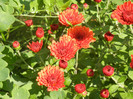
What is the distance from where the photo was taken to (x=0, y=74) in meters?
1.14

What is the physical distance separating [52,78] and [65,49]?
225mm

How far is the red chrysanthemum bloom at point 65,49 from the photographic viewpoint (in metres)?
1.32

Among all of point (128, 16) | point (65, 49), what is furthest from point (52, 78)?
point (128, 16)

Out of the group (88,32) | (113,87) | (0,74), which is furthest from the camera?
(88,32)

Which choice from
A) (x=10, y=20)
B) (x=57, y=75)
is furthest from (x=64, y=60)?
(x=10, y=20)

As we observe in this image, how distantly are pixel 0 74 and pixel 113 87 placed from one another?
793mm

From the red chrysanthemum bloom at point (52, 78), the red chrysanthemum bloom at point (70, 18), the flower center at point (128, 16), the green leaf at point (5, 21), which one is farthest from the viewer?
the red chrysanthemum bloom at point (70, 18)

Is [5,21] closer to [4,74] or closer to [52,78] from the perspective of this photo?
[4,74]

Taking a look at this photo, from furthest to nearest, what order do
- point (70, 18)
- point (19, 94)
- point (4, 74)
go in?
point (70, 18) → point (19, 94) → point (4, 74)

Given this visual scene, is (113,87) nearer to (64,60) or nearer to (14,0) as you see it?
(64,60)

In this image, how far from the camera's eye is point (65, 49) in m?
1.36

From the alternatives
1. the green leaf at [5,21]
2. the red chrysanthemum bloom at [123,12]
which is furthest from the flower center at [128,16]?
the green leaf at [5,21]

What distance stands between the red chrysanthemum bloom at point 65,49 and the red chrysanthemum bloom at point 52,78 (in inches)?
3.9

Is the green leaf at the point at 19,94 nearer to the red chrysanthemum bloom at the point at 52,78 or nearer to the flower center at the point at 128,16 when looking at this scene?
the red chrysanthemum bloom at the point at 52,78
